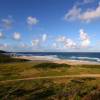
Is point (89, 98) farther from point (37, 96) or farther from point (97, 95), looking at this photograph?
point (37, 96)

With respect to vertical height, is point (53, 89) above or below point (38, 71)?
above

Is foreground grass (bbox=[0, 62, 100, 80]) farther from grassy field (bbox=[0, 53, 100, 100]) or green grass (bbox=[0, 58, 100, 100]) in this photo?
green grass (bbox=[0, 58, 100, 100])

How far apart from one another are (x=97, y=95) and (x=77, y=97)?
1.62m

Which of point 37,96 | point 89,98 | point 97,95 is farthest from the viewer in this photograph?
point 37,96

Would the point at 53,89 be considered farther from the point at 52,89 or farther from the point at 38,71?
the point at 38,71

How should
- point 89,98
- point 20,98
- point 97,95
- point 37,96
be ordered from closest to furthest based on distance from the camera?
point 89,98 → point 97,95 → point 20,98 → point 37,96

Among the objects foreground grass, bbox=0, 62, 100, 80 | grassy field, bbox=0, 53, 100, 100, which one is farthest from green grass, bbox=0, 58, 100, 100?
foreground grass, bbox=0, 62, 100, 80

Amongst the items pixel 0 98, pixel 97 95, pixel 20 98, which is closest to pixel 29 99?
pixel 20 98

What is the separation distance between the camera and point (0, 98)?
1653cm

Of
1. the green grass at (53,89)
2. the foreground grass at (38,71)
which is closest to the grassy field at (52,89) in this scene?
the green grass at (53,89)

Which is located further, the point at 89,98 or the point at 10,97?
the point at 10,97

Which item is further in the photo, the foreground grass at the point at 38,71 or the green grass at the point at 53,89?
the foreground grass at the point at 38,71

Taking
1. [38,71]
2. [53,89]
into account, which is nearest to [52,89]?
[53,89]

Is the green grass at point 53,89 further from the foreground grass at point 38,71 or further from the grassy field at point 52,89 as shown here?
the foreground grass at point 38,71
